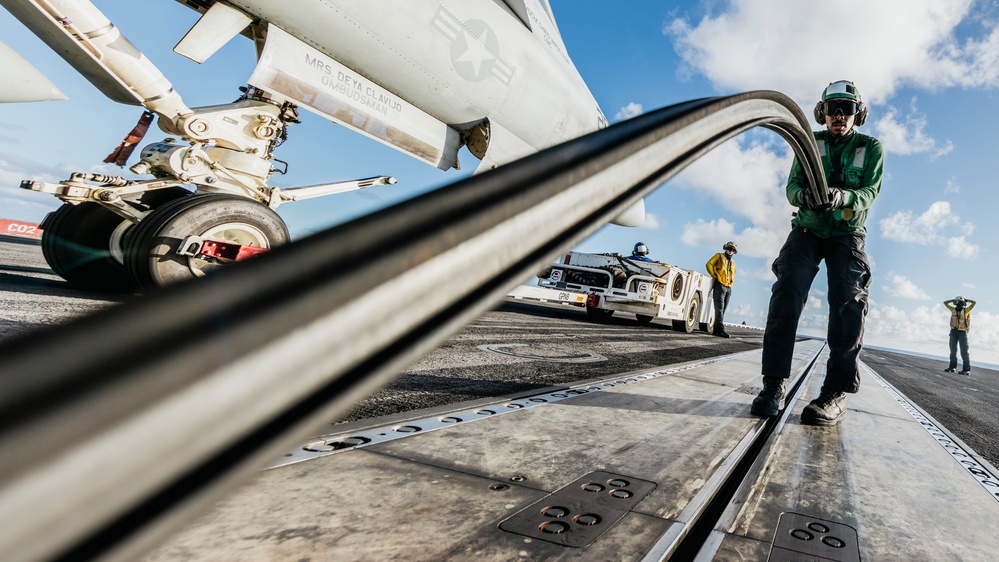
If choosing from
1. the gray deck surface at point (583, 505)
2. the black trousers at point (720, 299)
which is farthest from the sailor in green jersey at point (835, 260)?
the black trousers at point (720, 299)

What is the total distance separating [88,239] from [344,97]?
267 centimetres

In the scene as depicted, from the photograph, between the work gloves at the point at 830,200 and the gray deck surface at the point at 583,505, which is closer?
the gray deck surface at the point at 583,505

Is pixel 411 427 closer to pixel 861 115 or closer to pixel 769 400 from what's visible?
pixel 769 400

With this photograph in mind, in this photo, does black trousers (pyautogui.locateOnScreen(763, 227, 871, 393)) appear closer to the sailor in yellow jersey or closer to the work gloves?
the work gloves

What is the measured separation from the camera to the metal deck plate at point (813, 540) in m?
1.25

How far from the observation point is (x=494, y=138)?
20.8 ft

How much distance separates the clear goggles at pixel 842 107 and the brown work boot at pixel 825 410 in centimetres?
151

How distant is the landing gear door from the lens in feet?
15.2

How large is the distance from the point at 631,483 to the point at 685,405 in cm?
132

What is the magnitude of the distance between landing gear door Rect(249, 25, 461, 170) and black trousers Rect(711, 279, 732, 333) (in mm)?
8501

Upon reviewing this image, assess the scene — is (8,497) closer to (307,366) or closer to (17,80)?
(307,366)

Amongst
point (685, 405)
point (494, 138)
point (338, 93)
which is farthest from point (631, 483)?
point (494, 138)

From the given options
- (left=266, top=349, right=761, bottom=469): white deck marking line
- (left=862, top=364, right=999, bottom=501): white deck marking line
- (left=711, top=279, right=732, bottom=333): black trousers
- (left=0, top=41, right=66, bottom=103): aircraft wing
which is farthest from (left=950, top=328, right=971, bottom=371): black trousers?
(left=0, top=41, right=66, bottom=103): aircraft wing

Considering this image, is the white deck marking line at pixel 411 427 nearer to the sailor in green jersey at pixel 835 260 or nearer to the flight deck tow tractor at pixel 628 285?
the sailor in green jersey at pixel 835 260
